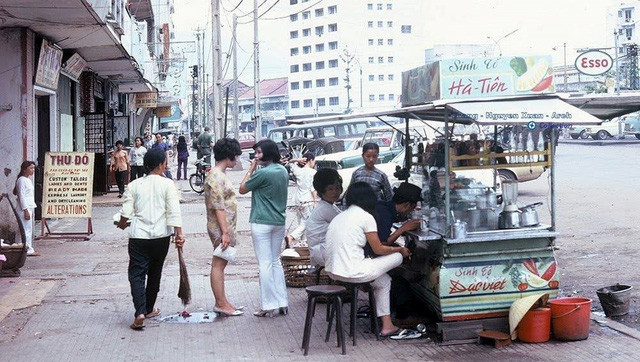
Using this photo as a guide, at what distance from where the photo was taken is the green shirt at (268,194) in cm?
855

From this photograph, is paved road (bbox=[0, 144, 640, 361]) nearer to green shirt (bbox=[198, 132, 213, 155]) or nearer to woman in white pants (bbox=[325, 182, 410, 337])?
woman in white pants (bbox=[325, 182, 410, 337])

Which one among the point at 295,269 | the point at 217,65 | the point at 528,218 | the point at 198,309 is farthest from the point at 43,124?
the point at 528,218

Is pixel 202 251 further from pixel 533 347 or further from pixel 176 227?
pixel 533 347

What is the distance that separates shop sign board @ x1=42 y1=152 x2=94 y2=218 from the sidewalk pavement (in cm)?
297

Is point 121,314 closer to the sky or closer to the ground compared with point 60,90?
closer to the ground

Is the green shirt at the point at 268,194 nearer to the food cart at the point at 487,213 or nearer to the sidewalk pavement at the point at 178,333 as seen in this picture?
the sidewalk pavement at the point at 178,333

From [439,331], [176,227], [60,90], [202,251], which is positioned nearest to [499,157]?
[439,331]

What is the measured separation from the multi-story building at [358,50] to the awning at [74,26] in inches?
3697

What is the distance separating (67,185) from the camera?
1478cm

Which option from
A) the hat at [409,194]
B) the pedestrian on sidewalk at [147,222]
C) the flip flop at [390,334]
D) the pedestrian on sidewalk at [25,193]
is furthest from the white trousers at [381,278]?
the pedestrian on sidewalk at [25,193]

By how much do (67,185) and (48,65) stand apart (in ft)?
8.61

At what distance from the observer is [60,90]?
2055 centimetres

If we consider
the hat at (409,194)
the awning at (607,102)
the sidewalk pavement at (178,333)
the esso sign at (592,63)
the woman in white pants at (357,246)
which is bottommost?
the sidewalk pavement at (178,333)

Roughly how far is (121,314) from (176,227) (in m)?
1.42
